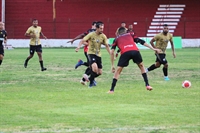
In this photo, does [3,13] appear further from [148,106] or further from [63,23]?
[148,106]

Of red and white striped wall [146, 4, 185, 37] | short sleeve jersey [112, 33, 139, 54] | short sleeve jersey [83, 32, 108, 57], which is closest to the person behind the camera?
short sleeve jersey [112, 33, 139, 54]

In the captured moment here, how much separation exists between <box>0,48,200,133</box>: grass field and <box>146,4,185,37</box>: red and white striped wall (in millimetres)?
35264

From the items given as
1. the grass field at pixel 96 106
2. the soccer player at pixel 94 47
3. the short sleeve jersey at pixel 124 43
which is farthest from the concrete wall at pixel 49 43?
the short sleeve jersey at pixel 124 43

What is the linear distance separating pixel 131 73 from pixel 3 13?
1323 inches

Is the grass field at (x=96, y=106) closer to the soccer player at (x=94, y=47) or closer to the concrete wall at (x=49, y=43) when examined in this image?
the soccer player at (x=94, y=47)

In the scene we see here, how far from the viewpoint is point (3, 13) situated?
181 feet

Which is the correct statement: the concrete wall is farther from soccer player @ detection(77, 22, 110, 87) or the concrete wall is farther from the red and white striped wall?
soccer player @ detection(77, 22, 110, 87)

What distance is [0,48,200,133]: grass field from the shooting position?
1033 cm

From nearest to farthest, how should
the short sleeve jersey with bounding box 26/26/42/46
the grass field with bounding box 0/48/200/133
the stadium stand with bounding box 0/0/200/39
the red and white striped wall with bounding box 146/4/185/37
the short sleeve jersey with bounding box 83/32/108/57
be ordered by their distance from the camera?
the grass field with bounding box 0/48/200/133 < the short sleeve jersey with bounding box 83/32/108/57 < the short sleeve jersey with bounding box 26/26/42/46 < the stadium stand with bounding box 0/0/200/39 < the red and white striped wall with bounding box 146/4/185/37

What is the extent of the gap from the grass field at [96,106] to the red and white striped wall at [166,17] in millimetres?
35264

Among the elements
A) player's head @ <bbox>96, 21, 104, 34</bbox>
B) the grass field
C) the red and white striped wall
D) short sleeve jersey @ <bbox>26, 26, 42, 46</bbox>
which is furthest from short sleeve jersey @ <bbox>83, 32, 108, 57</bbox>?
the red and white striped wall

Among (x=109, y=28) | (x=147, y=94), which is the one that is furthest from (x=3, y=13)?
(x=147, y=94)

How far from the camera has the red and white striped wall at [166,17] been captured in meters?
56.4

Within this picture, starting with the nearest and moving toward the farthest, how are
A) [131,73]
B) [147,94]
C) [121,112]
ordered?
[121,112]
[147,94]
[131,73]
